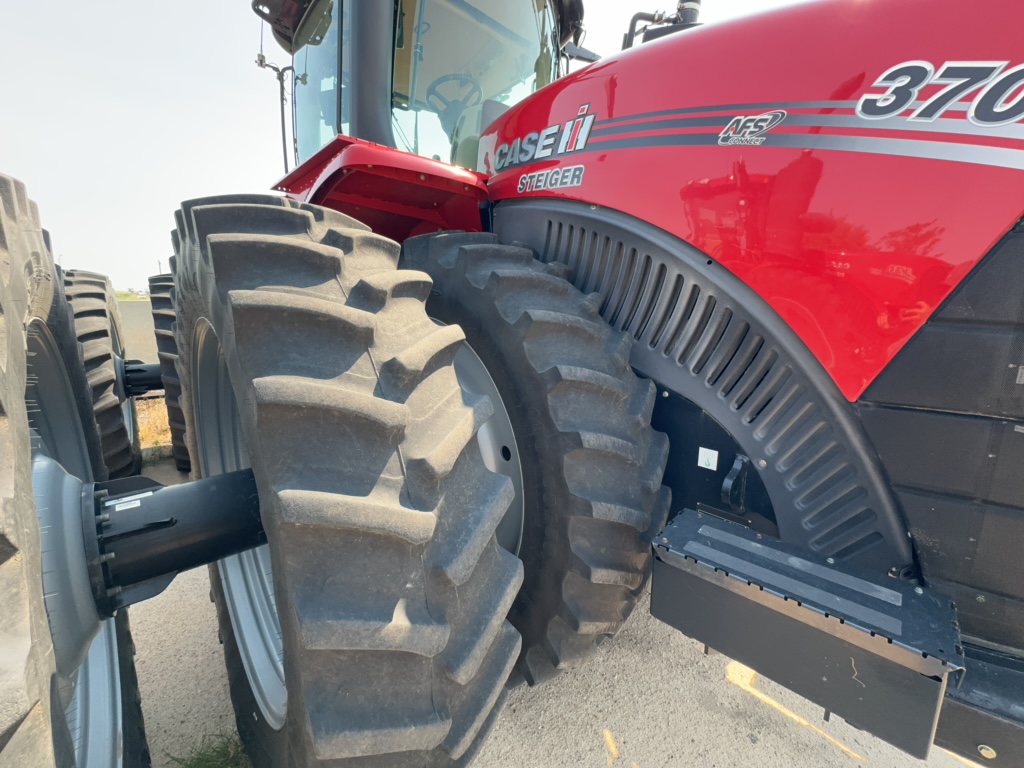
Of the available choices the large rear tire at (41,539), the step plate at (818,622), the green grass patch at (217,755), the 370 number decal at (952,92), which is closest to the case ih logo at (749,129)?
the 370 number decal at (952,92)

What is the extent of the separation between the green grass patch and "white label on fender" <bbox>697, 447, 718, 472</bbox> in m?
1.41

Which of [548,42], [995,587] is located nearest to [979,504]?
[995,587]

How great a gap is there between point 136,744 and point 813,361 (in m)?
1.81

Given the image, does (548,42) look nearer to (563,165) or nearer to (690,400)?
(563,165)

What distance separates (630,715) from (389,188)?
1784 mm

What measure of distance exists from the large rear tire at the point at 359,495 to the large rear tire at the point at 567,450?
0.27 metres

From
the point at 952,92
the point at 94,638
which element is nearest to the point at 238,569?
the point at 94,638

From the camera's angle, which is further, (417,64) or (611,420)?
(417,64)

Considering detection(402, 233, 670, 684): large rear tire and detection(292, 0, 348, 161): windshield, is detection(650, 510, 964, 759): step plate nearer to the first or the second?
detection(402, 233, 670, 684): large rear tire

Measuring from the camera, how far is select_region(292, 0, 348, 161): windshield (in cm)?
197

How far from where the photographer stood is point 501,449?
4.82ft

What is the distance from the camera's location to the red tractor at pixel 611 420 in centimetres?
87

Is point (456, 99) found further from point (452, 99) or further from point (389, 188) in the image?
point (389, 188)

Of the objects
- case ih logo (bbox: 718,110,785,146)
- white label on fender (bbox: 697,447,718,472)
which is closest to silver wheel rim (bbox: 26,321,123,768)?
white label on fender (bbox: 697,447,718,472)
